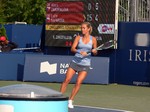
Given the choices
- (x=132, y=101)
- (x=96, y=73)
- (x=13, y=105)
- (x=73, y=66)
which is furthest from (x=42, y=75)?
(x=13, y=105)

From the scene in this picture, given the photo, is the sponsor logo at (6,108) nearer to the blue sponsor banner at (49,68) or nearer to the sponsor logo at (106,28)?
the blue sponsor banner at (49,68)

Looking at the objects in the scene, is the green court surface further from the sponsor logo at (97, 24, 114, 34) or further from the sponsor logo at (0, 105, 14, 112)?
the sponsor logo at (0, 105, 14, 112)

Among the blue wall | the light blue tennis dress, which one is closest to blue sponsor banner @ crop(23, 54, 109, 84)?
the blue wall

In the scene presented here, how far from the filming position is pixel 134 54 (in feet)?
53.6

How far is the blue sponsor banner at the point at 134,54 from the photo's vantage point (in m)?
16.1

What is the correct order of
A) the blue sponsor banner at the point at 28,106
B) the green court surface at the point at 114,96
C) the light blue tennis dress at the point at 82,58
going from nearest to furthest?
the blue sponsor banner at the point at 28,106
the light blue tennis dress at the point at 82,58
the green court surface at the point at 114,96

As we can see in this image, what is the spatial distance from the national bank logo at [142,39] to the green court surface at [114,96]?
51.0 inches

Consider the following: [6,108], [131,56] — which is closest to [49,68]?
[131,56]

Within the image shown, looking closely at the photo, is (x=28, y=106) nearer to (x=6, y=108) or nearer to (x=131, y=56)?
(x=6, y=108)

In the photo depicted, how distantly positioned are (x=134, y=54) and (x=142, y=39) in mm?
506

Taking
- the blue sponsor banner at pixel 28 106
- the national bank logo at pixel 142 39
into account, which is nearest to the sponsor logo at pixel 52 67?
the national bank logo at pixel 142 39

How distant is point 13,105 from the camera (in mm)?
4980

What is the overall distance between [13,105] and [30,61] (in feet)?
38.7

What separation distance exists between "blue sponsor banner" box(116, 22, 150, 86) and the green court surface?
36 centimetres
